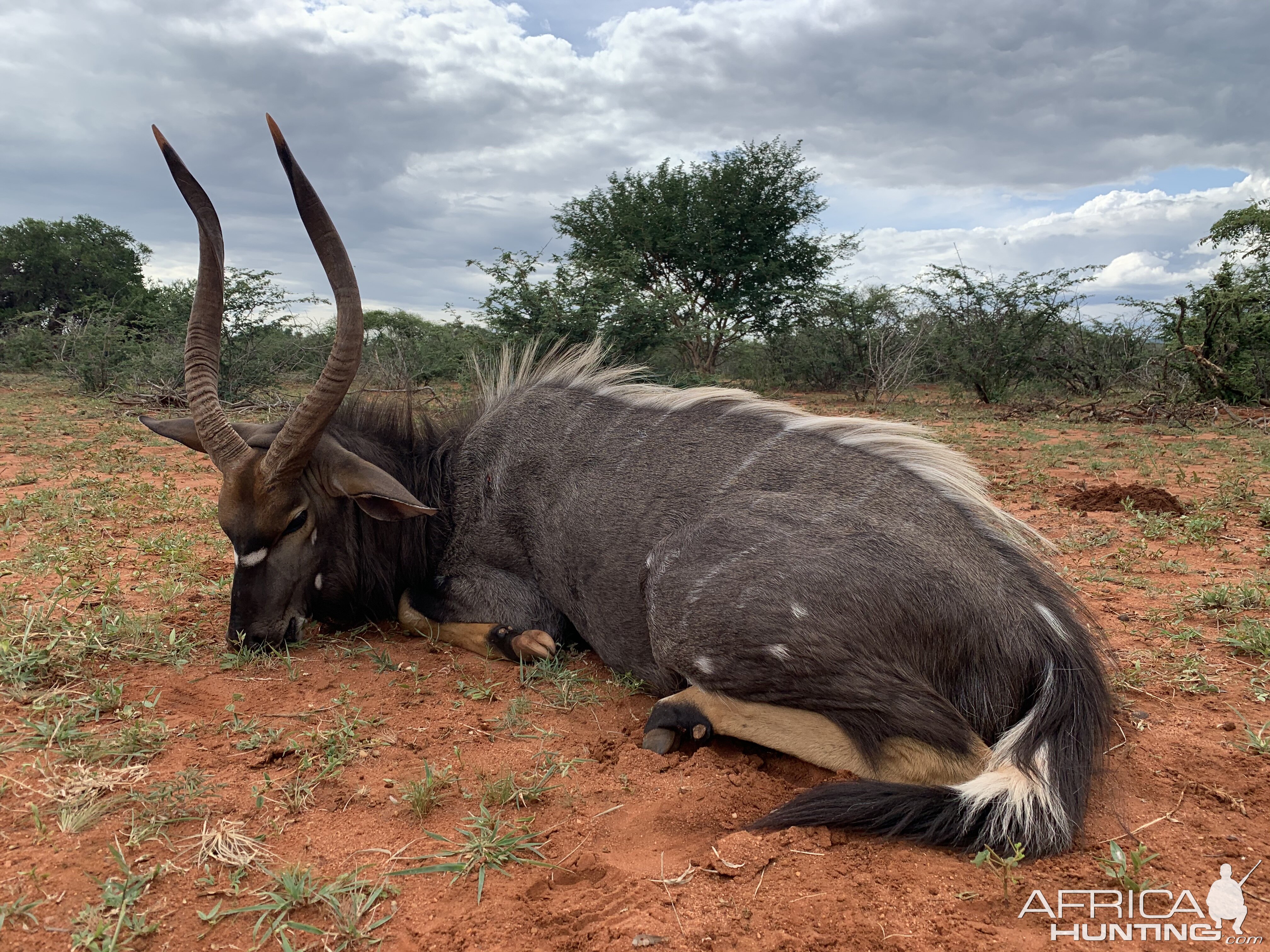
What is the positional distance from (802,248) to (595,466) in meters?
18.5

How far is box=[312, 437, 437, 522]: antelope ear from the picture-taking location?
384 cm

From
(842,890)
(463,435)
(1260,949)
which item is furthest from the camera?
(463,435)

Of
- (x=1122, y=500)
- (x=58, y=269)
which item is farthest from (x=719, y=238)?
(x=58, y=269)

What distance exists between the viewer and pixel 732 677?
3053mm

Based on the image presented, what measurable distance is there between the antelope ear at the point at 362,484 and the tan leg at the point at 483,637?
0.62 metres

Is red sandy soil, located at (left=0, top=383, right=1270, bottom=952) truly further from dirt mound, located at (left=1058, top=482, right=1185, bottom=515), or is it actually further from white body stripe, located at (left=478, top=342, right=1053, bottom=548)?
dirt mound, located at (left=1058, top=482, right=1185, bottom=515)

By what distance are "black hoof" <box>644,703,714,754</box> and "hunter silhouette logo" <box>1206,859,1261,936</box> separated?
1.61 metres

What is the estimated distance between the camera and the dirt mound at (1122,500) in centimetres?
687

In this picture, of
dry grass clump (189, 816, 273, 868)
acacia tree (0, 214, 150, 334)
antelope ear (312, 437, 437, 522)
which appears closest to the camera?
dry grass clump (189, 816, 273, 868)

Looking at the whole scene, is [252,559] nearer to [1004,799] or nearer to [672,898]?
[672,898]

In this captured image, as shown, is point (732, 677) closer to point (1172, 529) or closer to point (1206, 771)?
point (1206, 771)

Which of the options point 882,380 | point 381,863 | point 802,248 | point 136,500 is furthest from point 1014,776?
point 802,248
